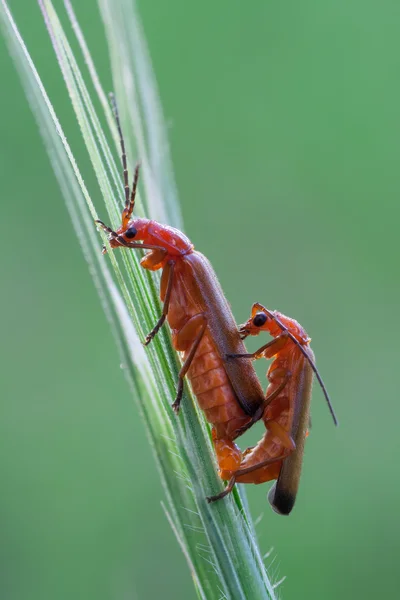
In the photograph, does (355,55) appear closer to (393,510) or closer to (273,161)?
(273,161)

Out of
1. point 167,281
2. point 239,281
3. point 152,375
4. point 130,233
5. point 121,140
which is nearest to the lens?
point 152,375

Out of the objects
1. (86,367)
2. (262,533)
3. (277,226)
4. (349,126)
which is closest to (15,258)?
(86,367)

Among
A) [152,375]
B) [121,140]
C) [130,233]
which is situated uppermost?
[121,140]

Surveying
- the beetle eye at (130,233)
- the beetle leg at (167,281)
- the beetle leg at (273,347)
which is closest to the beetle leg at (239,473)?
Result: the beetle leg at (273,347)

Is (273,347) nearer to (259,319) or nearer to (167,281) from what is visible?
(259,319)

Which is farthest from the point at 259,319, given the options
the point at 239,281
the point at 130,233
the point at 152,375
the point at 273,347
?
the point at 239,281

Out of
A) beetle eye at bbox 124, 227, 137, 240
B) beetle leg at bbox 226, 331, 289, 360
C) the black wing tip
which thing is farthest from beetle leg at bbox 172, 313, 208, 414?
the black wing tip

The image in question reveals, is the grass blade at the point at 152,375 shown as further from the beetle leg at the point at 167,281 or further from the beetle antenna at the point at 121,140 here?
the beetle leg at the point at 167,281
